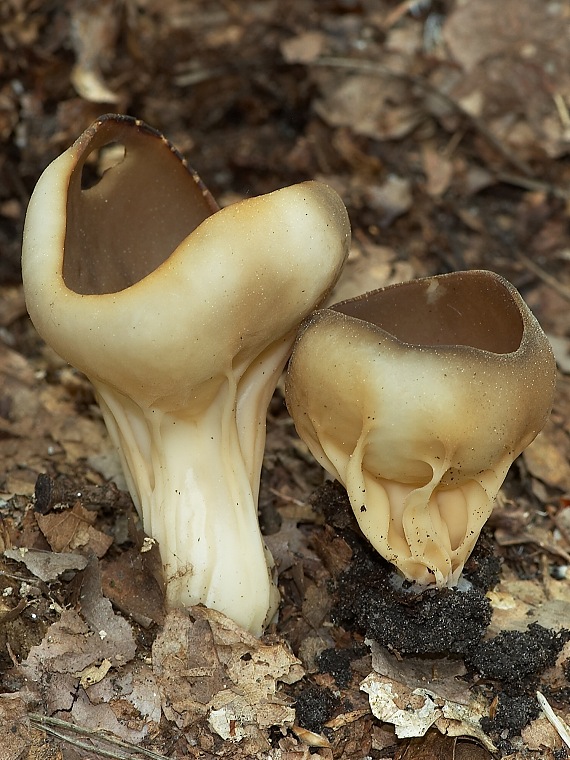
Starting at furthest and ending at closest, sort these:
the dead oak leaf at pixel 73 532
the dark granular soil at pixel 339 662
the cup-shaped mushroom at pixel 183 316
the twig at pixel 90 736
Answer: the dead oak leaf at pixel 73 532
the dark granular soil at pixel 339 662
the twig at pixel 90 736
the cup-shaped mushroom at pixel 183 316

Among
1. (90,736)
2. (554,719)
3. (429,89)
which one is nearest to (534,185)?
(429,89)

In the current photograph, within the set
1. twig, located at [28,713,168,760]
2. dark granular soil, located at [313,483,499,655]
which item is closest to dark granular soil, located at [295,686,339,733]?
dark granular soil, located at [313,483,499,655]

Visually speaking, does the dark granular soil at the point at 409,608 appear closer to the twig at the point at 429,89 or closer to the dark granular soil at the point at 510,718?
the dark granular soil at the point at 510,718

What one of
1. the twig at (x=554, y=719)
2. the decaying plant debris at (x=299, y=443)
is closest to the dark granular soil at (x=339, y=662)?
the decaying plant debris at (x=299, y=443)

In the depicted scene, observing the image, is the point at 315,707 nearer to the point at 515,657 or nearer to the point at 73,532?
the point at 515,657

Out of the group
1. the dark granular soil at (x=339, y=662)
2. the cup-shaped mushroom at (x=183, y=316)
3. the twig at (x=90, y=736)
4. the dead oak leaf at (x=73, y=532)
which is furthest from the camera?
the dead oak leaf at (x=73, y=532)

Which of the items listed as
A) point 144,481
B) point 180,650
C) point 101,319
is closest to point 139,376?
point 101,319

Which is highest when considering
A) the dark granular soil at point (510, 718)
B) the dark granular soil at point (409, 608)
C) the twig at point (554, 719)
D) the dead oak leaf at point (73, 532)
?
the dead oak leaf at point (73, 532)

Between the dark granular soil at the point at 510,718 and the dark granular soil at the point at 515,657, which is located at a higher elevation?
the dark granular soil at the point at 515,657
